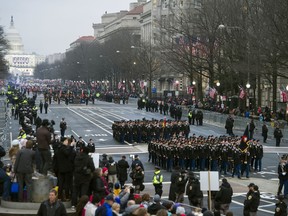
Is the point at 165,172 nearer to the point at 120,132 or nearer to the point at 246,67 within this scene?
the point at 120,132

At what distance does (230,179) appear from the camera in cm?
2948

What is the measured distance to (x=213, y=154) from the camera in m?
31.1

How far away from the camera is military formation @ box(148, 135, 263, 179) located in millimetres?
30625

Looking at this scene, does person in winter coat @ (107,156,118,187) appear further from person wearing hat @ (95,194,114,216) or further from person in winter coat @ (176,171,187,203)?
person wearing hat @ (95,194,114,216)

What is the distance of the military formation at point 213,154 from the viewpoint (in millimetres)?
30625

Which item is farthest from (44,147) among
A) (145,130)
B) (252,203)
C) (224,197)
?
(145,130)

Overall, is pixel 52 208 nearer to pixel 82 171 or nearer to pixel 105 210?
pixel 105 210

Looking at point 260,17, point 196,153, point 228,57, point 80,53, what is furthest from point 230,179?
point 80,53

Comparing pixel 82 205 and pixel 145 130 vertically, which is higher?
pixel 82 205

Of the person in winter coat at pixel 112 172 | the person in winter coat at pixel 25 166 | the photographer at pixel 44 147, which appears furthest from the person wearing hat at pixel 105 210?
the person in winter coat at pixel 112 172


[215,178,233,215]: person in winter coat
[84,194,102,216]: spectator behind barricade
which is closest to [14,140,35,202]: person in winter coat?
[84,194,102,216]: spectator behind barricade

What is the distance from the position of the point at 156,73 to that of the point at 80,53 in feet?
246

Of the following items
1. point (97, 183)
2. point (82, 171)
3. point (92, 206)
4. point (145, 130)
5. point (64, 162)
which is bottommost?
point (145, 130)

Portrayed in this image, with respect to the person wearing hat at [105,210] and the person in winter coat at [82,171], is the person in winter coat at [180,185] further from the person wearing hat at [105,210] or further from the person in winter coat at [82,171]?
the person wearing hat at [105,210]
